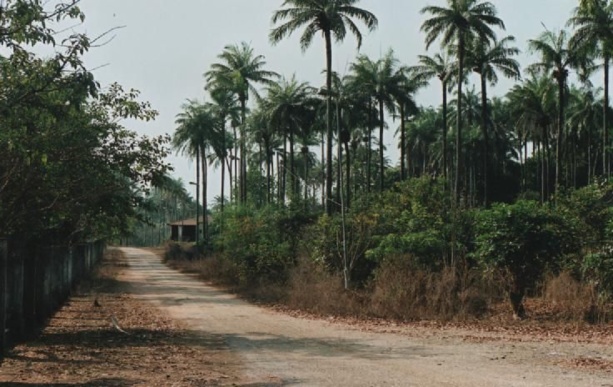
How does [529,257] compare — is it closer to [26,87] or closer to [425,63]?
[26,87]

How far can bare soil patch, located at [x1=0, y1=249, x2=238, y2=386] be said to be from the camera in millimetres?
9641

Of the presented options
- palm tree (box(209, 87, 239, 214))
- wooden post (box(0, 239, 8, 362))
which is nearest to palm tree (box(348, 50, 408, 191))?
palm tree (box(209, 87, 239, 214))

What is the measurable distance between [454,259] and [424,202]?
23.4 feet

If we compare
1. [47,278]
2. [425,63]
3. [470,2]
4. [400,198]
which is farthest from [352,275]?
[425,63]

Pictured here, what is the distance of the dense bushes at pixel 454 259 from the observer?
1683cm

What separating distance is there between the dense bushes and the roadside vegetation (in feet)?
0.17

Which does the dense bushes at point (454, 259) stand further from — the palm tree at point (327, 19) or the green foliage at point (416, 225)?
the palm tree at point (327, 19)

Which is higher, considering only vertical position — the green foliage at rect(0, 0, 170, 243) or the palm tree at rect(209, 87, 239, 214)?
the palm tree at rect(209, 87, 239, 214)

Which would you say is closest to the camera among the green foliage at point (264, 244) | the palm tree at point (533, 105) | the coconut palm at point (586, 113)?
the green foliage at point (264, 244)

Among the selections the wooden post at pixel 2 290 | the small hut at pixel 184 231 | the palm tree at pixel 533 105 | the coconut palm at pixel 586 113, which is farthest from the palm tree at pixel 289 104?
the small hut at pixel 184 231

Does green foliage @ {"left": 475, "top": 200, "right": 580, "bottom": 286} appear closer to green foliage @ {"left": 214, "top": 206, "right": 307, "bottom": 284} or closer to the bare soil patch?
the bare soil patch

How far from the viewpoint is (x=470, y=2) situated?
1699 inches

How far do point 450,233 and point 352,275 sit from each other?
3.42 meters

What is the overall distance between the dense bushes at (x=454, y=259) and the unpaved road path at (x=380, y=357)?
2.63 m
